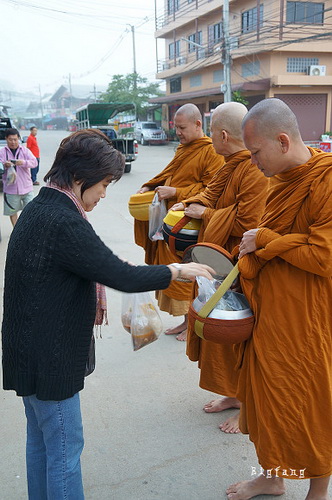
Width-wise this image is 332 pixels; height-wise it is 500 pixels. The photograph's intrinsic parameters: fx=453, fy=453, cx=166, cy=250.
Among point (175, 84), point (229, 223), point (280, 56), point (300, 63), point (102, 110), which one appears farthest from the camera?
point (175, 84)

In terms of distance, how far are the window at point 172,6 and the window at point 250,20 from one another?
820 centimetres

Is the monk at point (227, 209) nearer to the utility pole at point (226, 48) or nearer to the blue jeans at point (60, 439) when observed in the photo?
the blue jeans at point (60, 439)

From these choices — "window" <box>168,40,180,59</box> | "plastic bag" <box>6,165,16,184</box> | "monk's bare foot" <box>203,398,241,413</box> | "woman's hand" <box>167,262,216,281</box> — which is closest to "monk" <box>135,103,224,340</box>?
"monk's bare foot" <box>203,398,241,413</box>

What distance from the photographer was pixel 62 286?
55.5 inches

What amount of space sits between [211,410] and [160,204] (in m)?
1.43

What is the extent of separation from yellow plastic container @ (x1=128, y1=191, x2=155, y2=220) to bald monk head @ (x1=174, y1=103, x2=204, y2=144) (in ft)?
1.56

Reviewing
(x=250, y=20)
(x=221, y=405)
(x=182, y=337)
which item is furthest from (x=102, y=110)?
(x=221, y=405)

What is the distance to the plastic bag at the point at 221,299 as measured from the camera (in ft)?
5.97

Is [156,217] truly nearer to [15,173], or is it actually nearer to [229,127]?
[229,127]

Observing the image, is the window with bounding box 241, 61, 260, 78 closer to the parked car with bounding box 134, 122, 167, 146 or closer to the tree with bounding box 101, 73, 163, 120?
the parked car with bounding box 134, 122, 167, 146

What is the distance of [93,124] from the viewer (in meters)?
18.0

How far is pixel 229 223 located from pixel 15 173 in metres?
4.18

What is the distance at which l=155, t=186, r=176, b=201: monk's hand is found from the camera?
10.3ft

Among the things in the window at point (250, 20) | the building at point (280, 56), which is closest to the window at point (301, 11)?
the building at point (280, 56)
